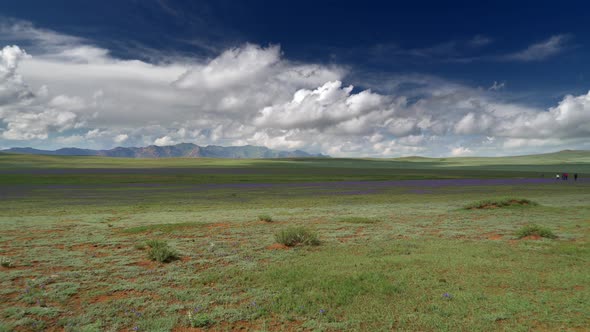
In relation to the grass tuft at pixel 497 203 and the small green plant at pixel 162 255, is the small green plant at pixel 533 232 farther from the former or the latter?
the small green plant at pixel 162 255

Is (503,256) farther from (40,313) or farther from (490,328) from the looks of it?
(40,313)

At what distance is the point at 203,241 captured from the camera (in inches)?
628

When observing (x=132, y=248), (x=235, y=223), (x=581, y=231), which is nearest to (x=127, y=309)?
(x=132, y=248)

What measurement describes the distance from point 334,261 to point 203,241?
7.15 m

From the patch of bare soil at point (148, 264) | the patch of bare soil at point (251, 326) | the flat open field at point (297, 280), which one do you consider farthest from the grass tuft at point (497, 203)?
the patch of bare soil at point (148, 264)

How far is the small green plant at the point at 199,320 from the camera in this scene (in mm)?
7551

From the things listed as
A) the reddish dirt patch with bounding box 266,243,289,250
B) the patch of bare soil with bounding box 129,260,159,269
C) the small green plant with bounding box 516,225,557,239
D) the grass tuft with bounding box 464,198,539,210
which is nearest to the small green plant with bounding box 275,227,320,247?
the reddish dirt patch with bounding box 266,243,289,250

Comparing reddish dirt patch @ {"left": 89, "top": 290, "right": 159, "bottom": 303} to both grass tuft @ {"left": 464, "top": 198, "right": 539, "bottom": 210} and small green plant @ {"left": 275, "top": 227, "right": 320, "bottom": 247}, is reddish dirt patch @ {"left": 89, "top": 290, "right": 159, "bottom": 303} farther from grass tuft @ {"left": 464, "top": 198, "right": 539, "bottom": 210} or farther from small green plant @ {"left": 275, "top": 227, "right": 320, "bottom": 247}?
grass tuft @ {"left": 464, "top": 198, "right": 539, "bottom": 210}

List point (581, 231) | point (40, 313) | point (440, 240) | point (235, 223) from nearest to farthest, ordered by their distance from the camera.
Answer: point (40, 313) → point (440, 240) → point (581, 231) → point (235, 223)

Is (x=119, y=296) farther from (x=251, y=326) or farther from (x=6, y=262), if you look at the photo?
(x=6, y=262)

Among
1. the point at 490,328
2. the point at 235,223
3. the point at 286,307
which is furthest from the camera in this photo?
the point at 235,223

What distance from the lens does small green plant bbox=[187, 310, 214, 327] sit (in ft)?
24.8

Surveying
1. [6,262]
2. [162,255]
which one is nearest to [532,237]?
[162,255]

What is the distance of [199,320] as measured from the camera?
7602 millimetres
